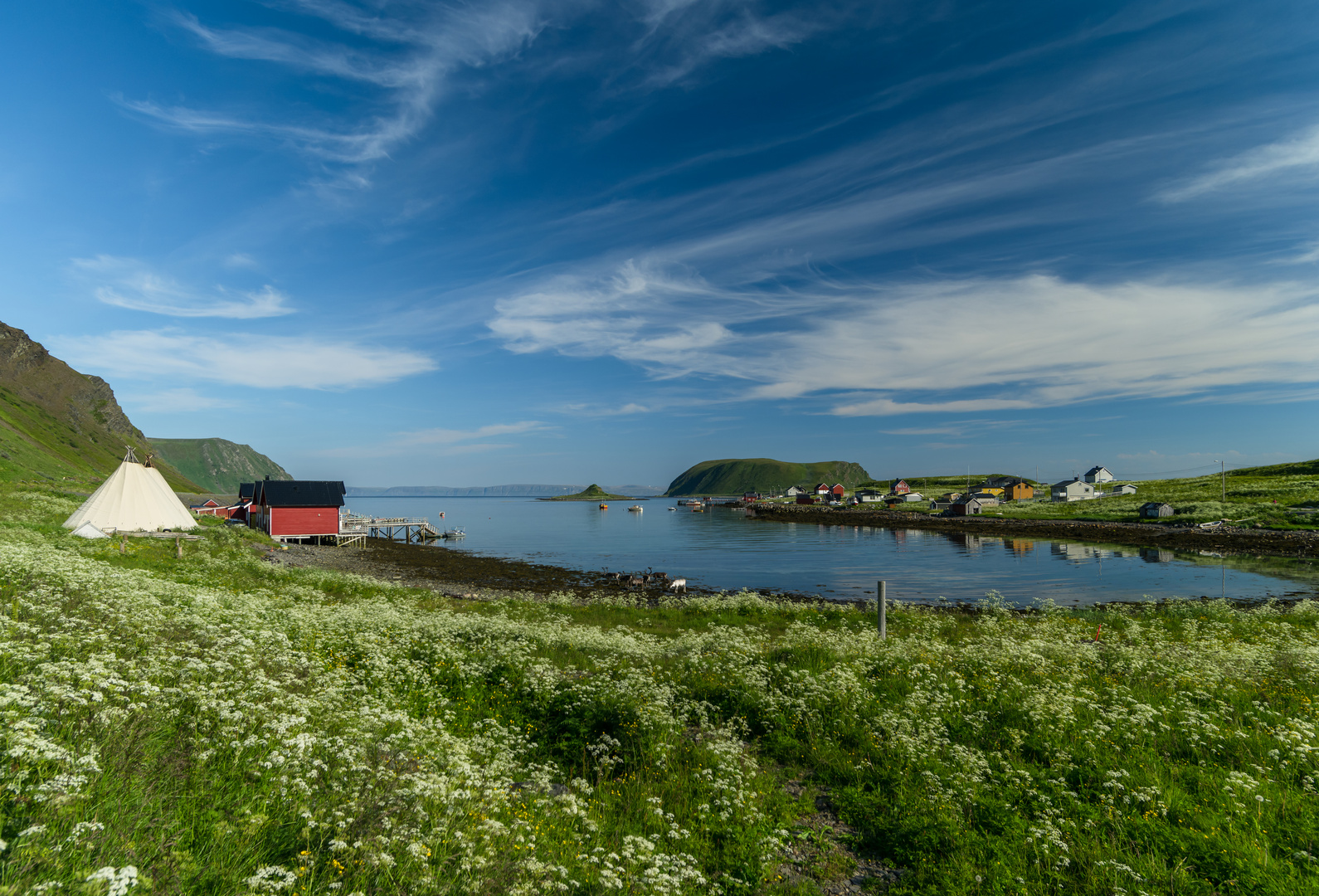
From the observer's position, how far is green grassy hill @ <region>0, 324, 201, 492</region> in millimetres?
70688

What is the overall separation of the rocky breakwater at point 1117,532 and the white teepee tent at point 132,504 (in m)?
96.2

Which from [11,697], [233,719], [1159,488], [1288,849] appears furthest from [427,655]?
[1159,488]

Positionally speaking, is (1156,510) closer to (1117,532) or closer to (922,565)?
(1117,532)

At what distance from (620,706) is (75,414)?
18857cm

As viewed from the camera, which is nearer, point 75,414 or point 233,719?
point 233,719

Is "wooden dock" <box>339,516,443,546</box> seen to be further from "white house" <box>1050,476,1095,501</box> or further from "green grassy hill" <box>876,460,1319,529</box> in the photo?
"white house" <box>1050,476,1095,501</box>

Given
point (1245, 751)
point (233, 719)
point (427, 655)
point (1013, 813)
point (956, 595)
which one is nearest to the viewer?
point (233, 719)

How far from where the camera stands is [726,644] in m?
15.4

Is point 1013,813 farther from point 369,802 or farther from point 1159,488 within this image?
point 1159,488

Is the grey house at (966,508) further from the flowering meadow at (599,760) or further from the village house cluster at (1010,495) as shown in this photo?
the flowering meadow at (599,760)

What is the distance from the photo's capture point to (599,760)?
8852 millimetres

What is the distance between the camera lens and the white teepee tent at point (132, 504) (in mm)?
33594

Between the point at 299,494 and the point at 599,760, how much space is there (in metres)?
72.9

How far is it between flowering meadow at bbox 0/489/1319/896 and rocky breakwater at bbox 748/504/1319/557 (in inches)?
2673
